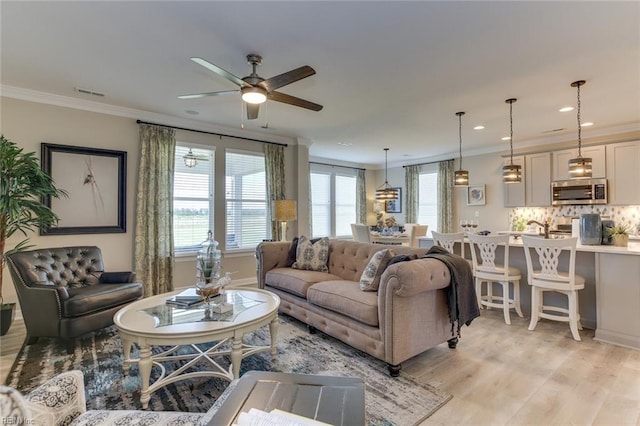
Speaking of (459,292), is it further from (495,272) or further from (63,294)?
(63,294)

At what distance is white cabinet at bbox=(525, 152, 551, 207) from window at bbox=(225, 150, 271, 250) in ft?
17.3

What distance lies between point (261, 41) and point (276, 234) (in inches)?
151

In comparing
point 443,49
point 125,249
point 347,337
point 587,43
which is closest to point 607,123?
point 587,43

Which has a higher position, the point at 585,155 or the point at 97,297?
the point at 585,155

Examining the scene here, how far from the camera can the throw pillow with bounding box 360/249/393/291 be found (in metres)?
2.89

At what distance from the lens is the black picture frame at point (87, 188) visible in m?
3.95

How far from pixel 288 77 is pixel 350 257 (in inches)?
86.6

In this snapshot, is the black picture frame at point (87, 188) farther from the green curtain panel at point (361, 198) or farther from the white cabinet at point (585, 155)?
the white cabinet at point (585, 155)

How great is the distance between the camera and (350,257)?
12.6 feet

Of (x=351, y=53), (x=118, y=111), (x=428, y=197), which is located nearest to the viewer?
(x=351, y=53)

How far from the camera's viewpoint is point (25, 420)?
0.88m

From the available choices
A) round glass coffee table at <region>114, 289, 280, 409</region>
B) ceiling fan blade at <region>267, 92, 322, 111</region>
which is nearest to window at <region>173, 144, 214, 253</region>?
round glass coffee table at <region>114, 289, 280, 409</region>

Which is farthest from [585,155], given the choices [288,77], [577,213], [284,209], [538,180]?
[288,77]

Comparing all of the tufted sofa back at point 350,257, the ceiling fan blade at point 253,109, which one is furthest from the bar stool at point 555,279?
the ceiling fan blade at point 253,109
